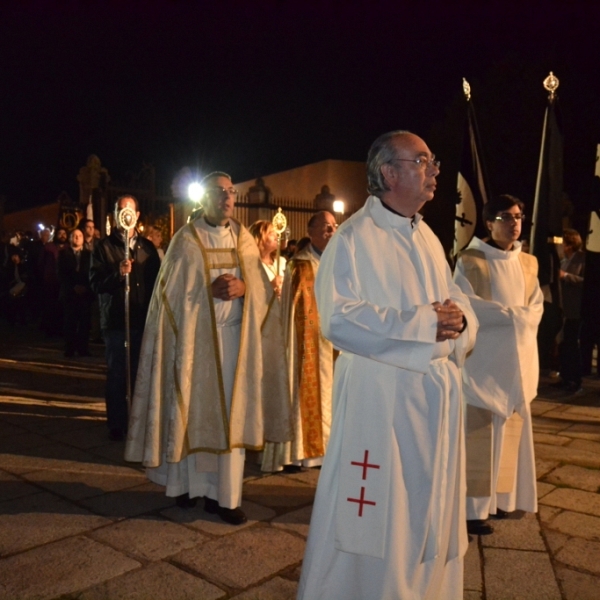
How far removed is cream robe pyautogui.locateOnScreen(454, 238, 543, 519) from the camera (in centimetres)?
402

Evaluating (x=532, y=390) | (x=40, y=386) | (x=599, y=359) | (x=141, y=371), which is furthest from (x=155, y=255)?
(x=599, y=359)

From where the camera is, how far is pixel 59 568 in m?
3.35

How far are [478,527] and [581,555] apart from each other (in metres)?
0.54

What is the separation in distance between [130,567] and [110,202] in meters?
11.6

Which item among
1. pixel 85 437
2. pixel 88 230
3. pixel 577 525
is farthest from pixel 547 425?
pixel 88 230

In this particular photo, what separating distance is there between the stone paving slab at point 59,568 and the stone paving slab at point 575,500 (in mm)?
2665

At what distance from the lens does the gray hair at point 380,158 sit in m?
2.70

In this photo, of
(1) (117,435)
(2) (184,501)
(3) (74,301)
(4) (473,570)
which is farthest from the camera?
(3) (74,301)

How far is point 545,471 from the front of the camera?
515cm

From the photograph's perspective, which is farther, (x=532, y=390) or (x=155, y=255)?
(x=155, y=255)

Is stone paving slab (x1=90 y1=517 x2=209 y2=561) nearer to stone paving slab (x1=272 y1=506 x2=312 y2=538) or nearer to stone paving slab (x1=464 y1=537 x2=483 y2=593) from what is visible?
stone paving slab (x1=272 y1=506 x2=312 y2=538)

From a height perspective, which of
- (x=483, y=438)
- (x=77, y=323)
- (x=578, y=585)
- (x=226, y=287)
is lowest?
(x=578, y=585)

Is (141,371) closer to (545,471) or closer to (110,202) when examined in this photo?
(545,471)

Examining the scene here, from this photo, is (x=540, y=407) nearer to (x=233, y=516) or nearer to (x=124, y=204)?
(x=233, y=516)
